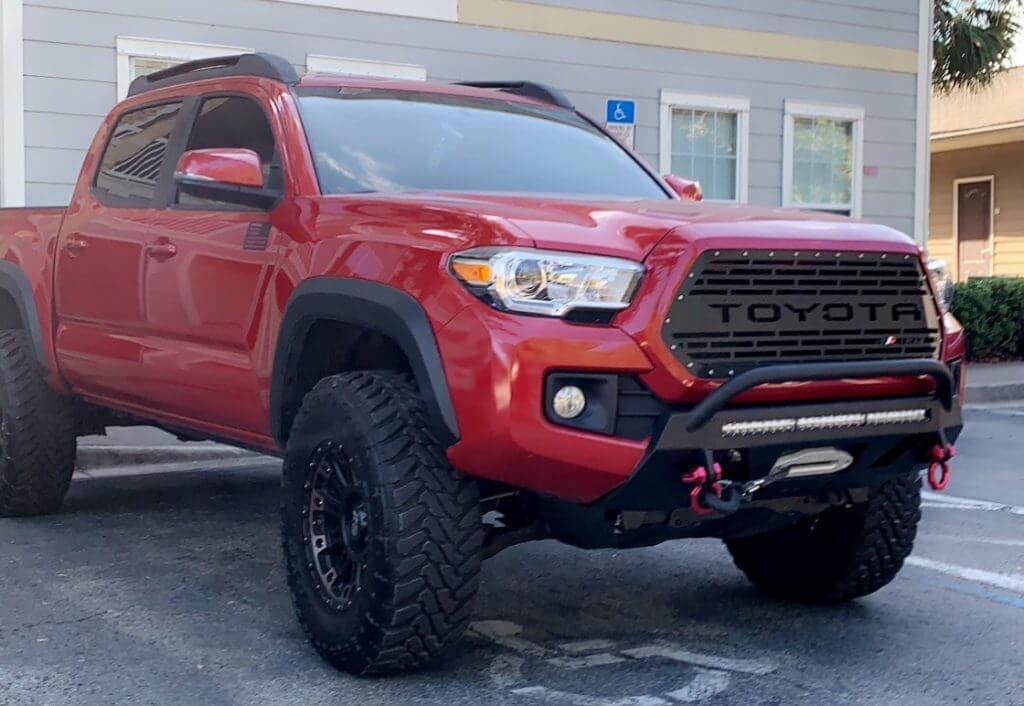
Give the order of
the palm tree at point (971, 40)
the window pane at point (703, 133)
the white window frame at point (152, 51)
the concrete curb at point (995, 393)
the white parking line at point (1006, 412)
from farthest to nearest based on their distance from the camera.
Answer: the palm tree at point (971, 40) < the window pane at point (703, 133) < the concrete curb at point (995, 393) < the white parking line at point (1006, 412) < the white window frame at point (152, 51)

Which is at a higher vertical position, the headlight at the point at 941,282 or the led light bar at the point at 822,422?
the headlight at the point at 941,282

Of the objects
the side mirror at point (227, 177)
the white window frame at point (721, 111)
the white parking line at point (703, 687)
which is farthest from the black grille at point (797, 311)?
the white window frame at point (721, 111)

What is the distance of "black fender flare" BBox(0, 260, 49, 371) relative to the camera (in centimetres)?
615

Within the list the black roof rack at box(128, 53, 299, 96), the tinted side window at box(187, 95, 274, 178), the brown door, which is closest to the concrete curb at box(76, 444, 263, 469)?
the black roof rack at box(128, 53, 299, 96)

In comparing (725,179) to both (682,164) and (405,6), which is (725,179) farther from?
(405,6)

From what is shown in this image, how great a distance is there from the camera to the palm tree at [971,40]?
715 inches

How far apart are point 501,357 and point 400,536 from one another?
1.96ft

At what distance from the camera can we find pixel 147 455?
27.5 ft

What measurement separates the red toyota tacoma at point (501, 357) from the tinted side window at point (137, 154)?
0.48 meters

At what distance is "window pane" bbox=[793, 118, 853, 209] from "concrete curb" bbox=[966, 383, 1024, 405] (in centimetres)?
340

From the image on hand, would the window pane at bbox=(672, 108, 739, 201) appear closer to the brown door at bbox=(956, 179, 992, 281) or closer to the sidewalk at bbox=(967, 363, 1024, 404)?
the sidewalk at bbox=(967, 363, 1024, 404)

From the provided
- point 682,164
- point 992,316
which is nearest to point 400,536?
point 682,164

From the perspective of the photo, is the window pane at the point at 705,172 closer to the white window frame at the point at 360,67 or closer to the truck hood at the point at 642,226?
the white window frame at the point at 360,67

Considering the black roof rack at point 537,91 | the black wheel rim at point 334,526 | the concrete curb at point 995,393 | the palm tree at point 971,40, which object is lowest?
the concrete curb at point 995,393
